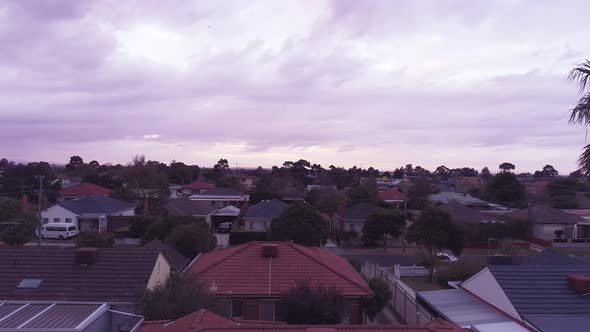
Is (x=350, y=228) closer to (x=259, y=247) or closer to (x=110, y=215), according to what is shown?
(x=110, y=215)

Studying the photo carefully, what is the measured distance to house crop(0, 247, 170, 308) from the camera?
16531 millimetres

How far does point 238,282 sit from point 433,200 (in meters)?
54.4

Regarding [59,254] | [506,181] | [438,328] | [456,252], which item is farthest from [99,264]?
[506,181]

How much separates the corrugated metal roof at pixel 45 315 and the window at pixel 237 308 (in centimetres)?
549

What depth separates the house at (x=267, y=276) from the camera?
1955cm

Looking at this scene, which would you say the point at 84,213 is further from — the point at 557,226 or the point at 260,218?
the point at 557,226

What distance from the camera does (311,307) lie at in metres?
16.5

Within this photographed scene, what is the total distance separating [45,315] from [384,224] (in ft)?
104

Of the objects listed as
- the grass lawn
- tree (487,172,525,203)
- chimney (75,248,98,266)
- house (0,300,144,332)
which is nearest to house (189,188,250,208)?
tree (487,172,525,203)

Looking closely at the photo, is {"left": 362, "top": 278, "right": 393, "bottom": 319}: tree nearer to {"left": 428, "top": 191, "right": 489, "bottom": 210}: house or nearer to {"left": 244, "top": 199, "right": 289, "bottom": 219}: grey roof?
{"left": 244, "top": 199, "right": 289, "bottom": 219}: grey roof

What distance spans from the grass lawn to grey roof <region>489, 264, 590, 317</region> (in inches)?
422

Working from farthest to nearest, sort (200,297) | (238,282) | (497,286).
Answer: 1. (238,282)
2. (497,286)
3. (200,297)

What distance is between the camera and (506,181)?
76688 millimetres

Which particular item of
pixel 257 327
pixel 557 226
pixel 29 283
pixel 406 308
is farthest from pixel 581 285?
pixel 557 226
